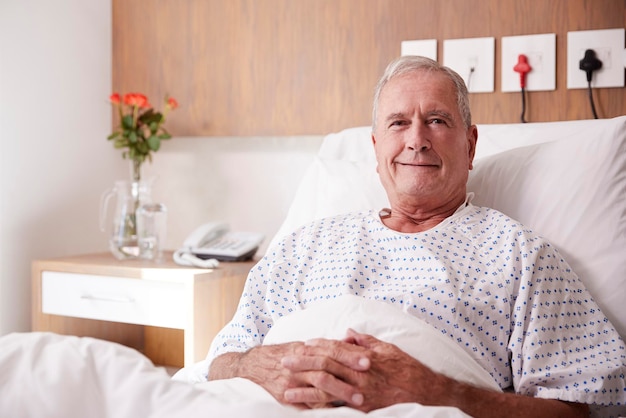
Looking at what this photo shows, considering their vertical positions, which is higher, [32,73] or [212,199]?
[32,73]

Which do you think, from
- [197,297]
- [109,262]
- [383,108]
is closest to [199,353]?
[197,297]

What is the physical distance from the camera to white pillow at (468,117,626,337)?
1.37 metres

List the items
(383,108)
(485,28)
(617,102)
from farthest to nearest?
1. (485,28)
2. (617,102)
3. (383,108)

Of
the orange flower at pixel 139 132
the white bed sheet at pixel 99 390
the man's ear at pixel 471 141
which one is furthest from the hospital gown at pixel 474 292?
the orange flower at pixel 139 132

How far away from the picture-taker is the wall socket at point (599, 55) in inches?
74.2

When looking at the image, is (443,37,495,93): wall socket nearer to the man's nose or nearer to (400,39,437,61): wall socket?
(400,39,437,61): wall socket

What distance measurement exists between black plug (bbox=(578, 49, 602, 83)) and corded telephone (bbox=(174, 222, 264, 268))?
1.01 m

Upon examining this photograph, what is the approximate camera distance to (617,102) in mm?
1900

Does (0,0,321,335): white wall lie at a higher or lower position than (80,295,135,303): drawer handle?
higher

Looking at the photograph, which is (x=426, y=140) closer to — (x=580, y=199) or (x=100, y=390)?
(x=580, y=199)

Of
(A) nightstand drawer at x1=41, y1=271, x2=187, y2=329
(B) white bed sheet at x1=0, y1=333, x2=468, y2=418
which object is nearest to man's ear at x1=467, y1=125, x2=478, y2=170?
(B) white bed sheet at x1=0, y1=333, x2=468, y2=418

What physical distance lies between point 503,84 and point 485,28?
0.16m

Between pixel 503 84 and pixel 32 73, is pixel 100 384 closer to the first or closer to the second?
pixel 503 84

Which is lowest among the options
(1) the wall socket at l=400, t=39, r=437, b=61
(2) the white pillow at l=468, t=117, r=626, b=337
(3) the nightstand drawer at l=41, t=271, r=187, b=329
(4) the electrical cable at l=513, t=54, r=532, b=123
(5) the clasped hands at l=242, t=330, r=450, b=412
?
(3) the nightstand drawer at l=41, t=271, r=187, b=329
